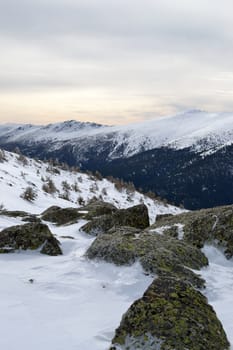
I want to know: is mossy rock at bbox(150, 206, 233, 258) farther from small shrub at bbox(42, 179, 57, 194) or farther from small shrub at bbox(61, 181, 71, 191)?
small shrub at bbox(61, 181, 71, 191)

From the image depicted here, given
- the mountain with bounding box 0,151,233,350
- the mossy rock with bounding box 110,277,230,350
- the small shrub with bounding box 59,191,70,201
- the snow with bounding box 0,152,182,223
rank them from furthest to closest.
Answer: the small shrub with bounding box 59,191,70,201
the snow with bounding box 0,152,182,223
the mountain with bounding box 0,151,233,350
the mossy rock with bounding box 110,277,230,350

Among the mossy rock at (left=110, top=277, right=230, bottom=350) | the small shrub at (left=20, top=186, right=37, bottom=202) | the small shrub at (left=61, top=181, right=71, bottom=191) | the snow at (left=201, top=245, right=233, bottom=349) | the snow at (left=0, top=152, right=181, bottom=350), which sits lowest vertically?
the small shrub at (left=61, top=181, right=71, bottom=191)

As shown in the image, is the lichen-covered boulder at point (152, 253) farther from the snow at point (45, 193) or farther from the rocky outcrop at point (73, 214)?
the snow at point (45, 193)

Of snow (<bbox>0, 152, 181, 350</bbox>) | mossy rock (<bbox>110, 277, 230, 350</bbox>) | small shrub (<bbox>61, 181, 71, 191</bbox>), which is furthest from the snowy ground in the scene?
small shrub (<bbox>61, 181, 71, 191</bbox>)

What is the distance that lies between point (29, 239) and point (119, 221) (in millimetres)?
3921

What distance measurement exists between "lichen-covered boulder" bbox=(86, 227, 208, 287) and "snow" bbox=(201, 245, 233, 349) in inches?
10.4

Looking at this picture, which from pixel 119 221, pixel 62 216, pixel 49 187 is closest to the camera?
pixel 119 221

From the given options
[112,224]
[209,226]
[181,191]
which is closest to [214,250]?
[209,226]

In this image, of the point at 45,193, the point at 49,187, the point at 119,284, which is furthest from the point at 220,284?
the point at 49,187

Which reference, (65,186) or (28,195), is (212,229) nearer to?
(28,195)

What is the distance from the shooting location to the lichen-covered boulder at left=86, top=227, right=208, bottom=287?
756cm

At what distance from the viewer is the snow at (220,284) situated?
595cm

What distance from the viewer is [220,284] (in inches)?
303

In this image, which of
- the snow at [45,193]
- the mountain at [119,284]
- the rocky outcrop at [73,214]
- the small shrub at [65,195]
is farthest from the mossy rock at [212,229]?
the small shrub at [65,195]
